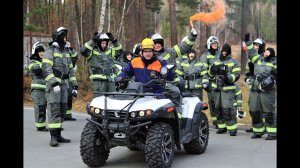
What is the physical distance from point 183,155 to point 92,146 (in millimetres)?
2168

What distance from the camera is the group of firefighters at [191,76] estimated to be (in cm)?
922

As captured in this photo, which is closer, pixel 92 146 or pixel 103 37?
pixel 92 146

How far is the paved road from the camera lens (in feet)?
25.3

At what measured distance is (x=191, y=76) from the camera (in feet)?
39.5

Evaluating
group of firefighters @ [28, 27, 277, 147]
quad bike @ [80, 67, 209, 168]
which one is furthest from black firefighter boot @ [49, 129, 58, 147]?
quad bike @ [80, 67, 209, 168]

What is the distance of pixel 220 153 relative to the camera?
8688mm

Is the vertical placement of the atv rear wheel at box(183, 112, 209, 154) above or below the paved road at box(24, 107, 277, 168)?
above

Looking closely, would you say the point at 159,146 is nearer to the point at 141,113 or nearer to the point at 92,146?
the point at 141,113

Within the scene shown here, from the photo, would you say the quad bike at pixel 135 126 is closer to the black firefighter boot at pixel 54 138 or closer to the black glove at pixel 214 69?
the black firefighter boot at pixel 54 138

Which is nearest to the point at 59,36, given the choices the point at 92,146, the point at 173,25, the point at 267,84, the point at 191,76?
the point at 92,146

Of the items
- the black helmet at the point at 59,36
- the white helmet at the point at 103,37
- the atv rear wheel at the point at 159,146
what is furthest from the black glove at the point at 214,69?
the atv rear wheel at the point at 159,146

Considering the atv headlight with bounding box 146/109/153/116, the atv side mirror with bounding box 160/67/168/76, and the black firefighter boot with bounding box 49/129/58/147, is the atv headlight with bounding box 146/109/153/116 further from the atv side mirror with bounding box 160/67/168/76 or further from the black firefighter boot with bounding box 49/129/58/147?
the black firefighter boot with bounding box 49/129/58/147
